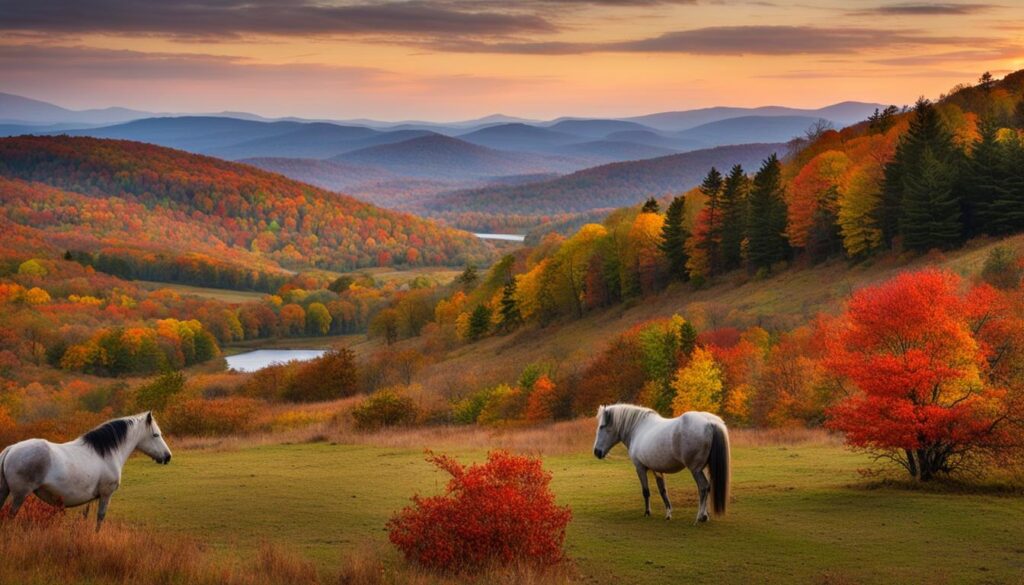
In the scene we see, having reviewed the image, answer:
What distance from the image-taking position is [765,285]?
92.8m

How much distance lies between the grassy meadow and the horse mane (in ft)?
6.24

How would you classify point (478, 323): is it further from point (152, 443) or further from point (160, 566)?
point (160, 566)

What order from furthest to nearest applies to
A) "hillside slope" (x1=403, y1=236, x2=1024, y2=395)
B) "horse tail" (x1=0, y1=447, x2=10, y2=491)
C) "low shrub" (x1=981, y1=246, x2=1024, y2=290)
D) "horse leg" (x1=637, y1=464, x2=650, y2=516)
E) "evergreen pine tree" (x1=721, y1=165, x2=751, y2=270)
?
"evergreen pine tree" (x1=721, y1=165, x2=751, y2=270), "hillside slope" (x1=403, y1=236, x2=1024, y2=395), "low shrub" (x1=981, y1=246, x2=1024, y2=290), "horse leg" (x1=637, y1=464, x2=650, y2=516), "horse tail" (x1=0, y1=447, x2=10, y2=491)

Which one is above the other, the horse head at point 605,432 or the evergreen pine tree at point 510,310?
the horse head at point 605,432

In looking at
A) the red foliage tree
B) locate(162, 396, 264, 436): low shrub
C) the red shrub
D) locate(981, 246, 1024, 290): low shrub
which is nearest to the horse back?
the red shrub

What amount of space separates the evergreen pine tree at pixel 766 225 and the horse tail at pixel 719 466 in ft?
273

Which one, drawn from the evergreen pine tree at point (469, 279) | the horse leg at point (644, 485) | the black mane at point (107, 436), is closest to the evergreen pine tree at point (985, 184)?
the horse leg at point (644, 485)

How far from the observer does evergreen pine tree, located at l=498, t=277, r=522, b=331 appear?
390ft

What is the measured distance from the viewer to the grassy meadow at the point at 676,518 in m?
16.4

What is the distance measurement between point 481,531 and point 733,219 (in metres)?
96.4

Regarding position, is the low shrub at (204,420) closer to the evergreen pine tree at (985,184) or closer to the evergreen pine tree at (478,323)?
the evergreen pine tree at (985,184)

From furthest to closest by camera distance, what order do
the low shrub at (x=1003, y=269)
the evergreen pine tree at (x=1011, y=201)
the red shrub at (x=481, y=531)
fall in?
1. the evergreen pine tree at (x=1011, y=201)
2. the low shrub at (x=1003, y=269)
3. the red shrub at (x=481, y=531)

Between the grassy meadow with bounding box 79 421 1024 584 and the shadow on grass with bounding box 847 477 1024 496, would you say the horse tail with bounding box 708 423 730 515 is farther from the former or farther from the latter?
the shadow on grass with bounding box 847 477 1024 496

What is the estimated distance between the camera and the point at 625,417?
21344 mm
